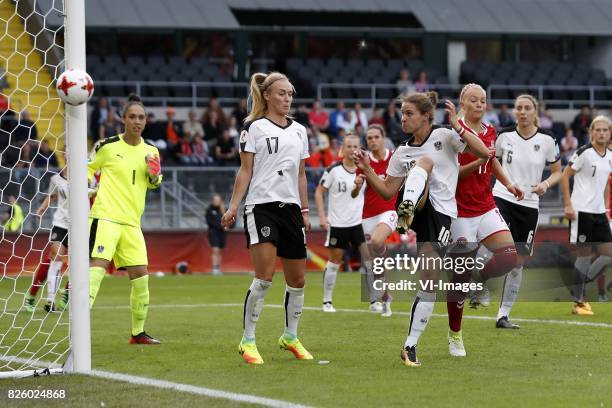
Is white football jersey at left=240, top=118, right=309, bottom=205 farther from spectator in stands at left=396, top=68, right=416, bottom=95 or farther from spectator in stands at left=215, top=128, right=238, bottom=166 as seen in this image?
spectator in stands at left=396, top=68, right=416, bottom=95

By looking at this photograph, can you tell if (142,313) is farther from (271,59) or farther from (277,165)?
(271,59)

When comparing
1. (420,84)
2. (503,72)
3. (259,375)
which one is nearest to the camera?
(259,375)

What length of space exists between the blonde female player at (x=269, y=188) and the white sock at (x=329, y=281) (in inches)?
223

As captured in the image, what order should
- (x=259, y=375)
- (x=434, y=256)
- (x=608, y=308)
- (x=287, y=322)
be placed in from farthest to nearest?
(x=608, y=308) → (x=287, y=322) → (x=434, y=256) → (x=259, y=375)

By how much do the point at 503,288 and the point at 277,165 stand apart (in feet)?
13.0

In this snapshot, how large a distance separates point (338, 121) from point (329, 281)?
15.0 metres

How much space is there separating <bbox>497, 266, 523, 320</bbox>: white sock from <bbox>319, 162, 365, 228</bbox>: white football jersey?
150 inches

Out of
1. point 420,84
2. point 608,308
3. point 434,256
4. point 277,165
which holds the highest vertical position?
point 420,84

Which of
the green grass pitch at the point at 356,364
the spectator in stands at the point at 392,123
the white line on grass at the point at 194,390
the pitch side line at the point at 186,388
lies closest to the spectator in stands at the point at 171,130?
the spectator in stands at the point at 392,123

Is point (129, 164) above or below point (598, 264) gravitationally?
above

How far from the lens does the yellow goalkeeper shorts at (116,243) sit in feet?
35.1

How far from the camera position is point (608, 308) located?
48.3ft

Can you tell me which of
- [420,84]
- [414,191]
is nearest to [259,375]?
[414,191]

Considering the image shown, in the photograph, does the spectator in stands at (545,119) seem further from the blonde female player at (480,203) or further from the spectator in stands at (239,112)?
the blonde female player at (480,203)
